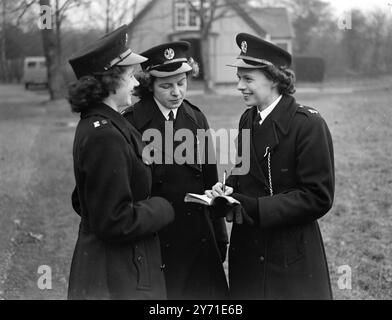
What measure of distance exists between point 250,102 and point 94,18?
20873mm

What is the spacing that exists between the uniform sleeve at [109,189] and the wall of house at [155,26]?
2791 cm

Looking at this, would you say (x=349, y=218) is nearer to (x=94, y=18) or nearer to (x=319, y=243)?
(x=319, y=243)

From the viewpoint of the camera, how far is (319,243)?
10.5ft

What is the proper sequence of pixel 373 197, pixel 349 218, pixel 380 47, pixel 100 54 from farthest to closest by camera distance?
1. pixel 380 47
2. pixel 373 197
3. pixel 349 218
4. pixel 100 54

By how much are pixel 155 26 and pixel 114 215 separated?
96.5ft

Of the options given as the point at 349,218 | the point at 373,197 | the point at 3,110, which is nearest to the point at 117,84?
the point at 349,218

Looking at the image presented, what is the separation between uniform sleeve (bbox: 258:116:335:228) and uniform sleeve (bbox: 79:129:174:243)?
29.0 inches

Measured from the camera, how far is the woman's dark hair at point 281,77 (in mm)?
3268

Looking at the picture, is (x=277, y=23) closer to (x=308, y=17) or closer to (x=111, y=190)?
(x=308, y=17)

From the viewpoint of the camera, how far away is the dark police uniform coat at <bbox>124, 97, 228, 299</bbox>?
→ 12.3 ft

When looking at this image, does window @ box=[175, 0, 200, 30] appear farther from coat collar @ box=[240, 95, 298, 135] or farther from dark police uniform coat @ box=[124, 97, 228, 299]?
coat collar @ box=[240, 95, 298, 135]

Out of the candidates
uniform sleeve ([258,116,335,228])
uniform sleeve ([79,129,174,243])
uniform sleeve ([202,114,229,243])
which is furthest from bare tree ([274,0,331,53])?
uniform sleeve ([79,129,174,243])

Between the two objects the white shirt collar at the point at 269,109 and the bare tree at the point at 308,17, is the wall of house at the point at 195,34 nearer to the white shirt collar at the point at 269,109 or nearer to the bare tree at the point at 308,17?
the bare tree at the point at 308,17

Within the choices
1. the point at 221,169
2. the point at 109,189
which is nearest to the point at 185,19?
the point at 221,169
